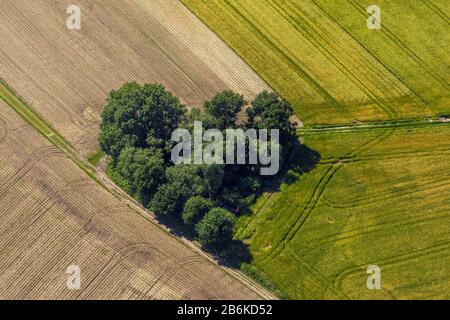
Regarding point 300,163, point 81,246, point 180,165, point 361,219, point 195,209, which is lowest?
point 81,246

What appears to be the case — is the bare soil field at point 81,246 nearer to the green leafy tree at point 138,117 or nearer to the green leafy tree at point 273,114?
the green leafy tree at point 138,117

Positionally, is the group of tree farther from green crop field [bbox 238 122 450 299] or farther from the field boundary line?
green crop field [bbox 238 122 450 299]

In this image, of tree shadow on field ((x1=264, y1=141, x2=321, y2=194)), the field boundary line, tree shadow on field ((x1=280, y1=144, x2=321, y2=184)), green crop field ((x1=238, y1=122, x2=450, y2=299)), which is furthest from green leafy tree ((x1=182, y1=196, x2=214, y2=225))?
tree shadow on field ((x1=280, y1=144, x2=321, y2=184))

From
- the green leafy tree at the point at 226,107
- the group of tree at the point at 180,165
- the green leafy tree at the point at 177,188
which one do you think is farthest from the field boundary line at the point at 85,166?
the green leafy tree at the point at 226,107

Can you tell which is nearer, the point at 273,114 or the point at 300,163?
the point at 273,114

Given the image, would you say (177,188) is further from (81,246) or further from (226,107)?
(81,246)

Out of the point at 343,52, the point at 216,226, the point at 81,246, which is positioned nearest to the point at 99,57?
the point at 81,246

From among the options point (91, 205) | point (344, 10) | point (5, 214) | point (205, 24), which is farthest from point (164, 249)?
point (344, 10)
